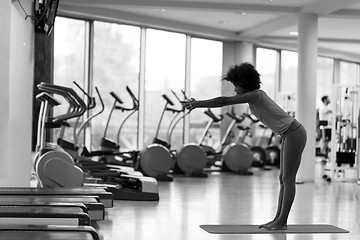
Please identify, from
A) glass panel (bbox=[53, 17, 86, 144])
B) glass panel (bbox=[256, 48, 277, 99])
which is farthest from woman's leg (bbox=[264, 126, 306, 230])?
glass panel (bbox=[256, 48, 277, 99])

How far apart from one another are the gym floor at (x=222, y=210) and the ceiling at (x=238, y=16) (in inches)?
109

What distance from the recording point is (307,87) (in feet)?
35.6

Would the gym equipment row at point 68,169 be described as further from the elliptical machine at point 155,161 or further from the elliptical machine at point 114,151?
the elliptical machine at point 155,161

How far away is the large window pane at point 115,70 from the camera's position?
12.3 metres

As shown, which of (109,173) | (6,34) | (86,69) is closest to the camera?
(6,34)

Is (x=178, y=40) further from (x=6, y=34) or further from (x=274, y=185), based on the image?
(x=6, y=34)

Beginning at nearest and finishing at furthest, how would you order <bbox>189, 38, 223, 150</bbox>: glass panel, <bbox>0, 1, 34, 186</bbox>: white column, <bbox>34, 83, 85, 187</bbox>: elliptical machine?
<bbox>34, 83, 85, 187</bbox>: elliptical machine, <bbox>0, 1, 34, 186</bbox>: white column, <bbox>189, 38, 223, 150</bbox>: glass panel

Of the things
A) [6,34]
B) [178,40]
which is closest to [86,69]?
[178,40]

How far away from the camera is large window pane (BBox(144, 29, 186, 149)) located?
1313 cm

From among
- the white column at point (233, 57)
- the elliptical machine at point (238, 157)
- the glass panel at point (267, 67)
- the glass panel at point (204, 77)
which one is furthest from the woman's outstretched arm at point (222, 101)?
the glass panel at point (267, 67)

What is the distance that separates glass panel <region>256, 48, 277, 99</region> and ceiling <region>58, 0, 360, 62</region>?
379 mm

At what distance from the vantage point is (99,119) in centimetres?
1234

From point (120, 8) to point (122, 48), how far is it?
145 centimetres

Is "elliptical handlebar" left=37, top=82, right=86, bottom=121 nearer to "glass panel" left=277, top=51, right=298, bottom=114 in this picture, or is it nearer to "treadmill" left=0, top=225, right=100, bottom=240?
"treadmill" left=0, top=225, right=100, bottom=240
